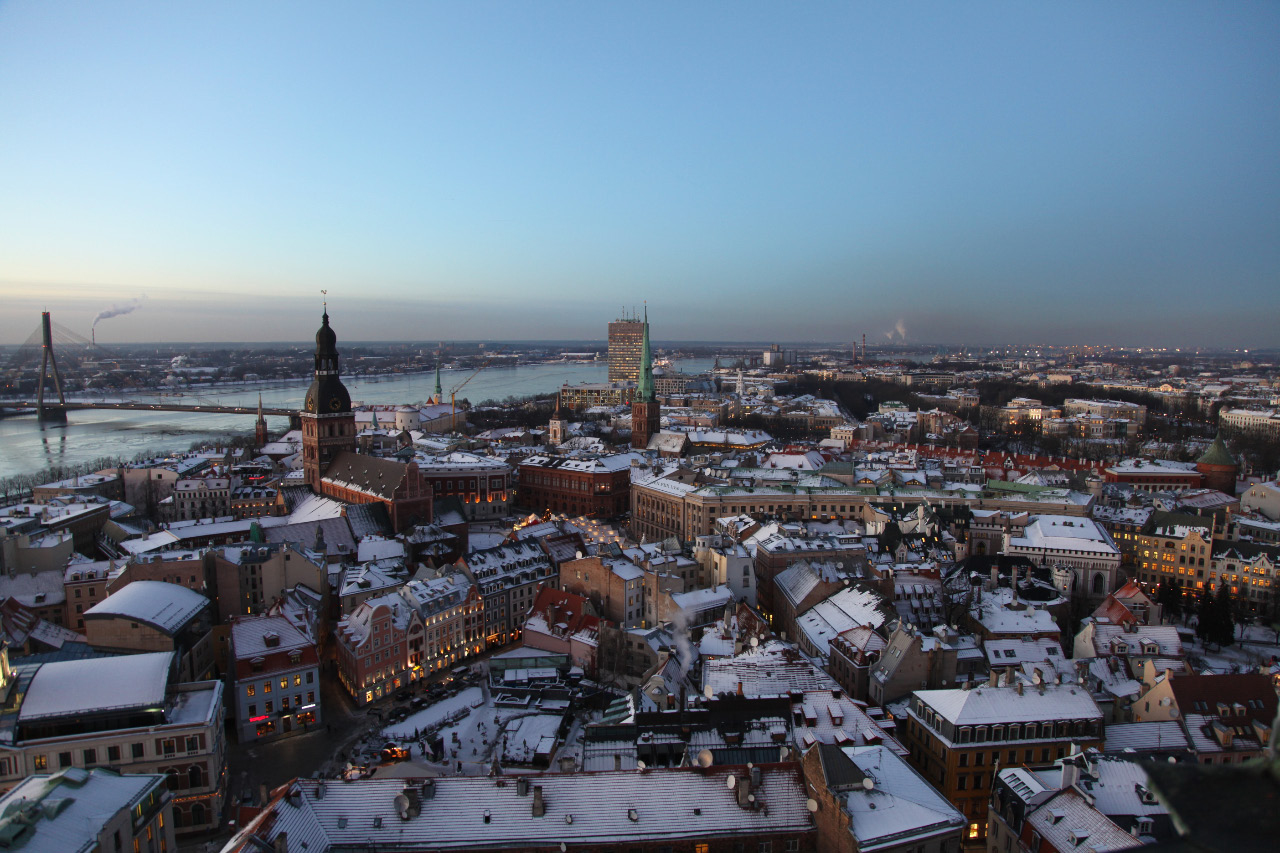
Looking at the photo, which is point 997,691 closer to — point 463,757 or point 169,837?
point 463,757

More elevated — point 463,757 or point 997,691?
point 997,691

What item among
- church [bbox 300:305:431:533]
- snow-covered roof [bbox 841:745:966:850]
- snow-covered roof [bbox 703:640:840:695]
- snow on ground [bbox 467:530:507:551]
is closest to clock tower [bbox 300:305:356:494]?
church [bbox 300:305:431:533]

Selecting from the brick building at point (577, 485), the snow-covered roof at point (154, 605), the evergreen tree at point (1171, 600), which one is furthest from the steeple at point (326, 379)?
the evergreen tree at point (1171, 600)

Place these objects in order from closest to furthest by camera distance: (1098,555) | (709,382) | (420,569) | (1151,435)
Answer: (420,569) → (1098,555) → (1151,435) → (709,382)

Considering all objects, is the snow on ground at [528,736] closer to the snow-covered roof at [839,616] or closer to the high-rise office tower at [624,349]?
the snow-covered roof at [839,616]

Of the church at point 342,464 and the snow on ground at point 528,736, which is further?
the church at point 342,464

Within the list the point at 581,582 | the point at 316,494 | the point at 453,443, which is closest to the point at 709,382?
the point at 453,443
